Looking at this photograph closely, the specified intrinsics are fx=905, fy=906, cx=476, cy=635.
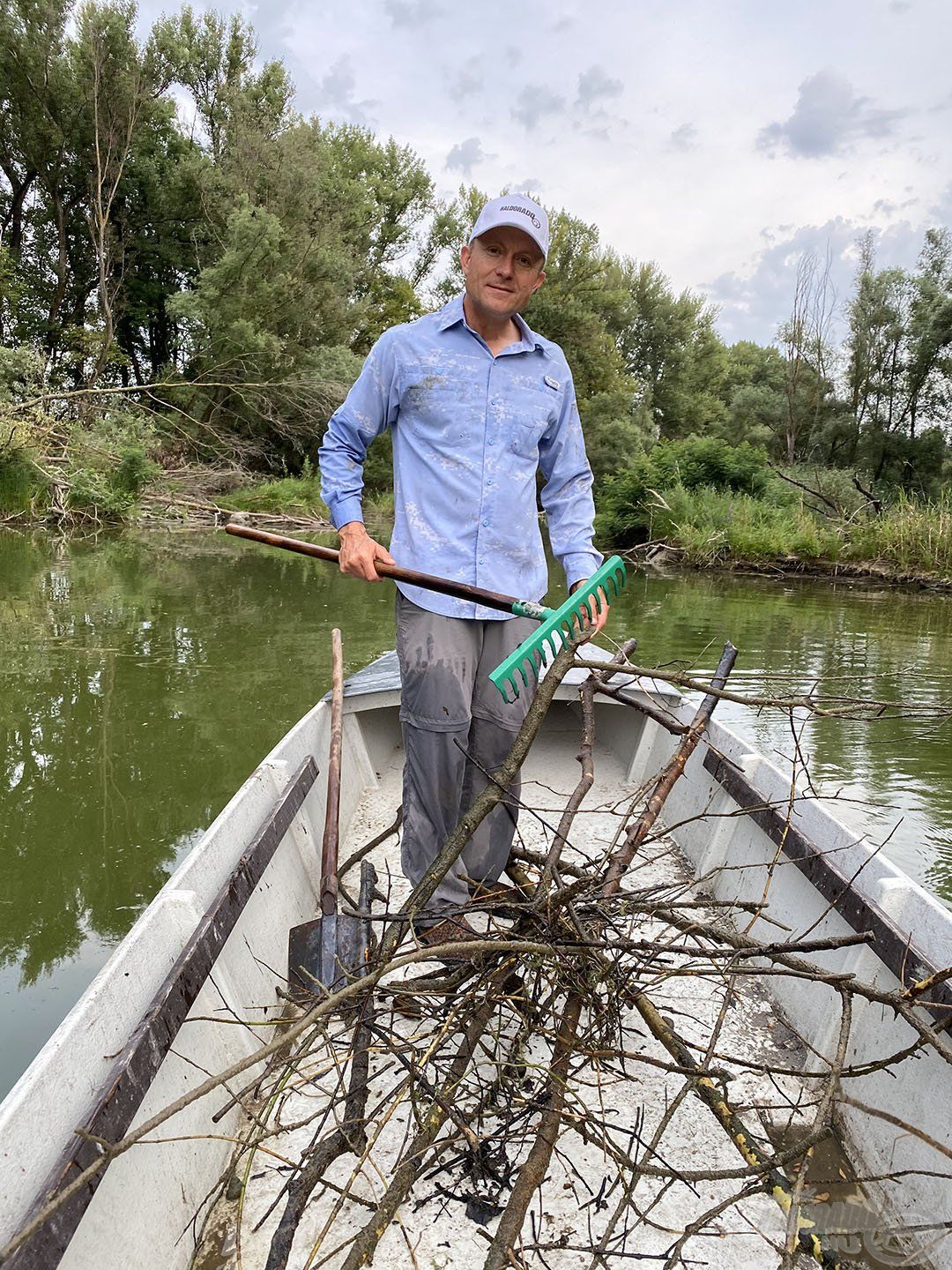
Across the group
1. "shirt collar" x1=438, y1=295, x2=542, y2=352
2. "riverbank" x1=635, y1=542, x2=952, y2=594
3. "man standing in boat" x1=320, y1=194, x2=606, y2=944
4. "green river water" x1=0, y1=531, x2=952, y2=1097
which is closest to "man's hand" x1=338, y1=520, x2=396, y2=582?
"man standing in boat" x1=320, y1=194, x2=606, y2=944

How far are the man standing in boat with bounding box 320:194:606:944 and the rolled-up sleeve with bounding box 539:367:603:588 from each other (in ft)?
0.42

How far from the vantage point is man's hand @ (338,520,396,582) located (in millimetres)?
2176

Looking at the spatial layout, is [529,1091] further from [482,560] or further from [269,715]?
[269,715]

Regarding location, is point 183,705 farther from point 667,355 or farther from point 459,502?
point 667,355

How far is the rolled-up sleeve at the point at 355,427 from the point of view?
2.33 metres

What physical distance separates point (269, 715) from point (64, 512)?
11.2 meters

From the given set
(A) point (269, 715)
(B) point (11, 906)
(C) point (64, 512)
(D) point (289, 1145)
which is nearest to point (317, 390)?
(C) point (64, 512)

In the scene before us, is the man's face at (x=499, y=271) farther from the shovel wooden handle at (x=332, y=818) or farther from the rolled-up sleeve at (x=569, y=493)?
the shovel wooden handle at (x=332, y=818)

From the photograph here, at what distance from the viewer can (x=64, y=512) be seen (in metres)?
15.0

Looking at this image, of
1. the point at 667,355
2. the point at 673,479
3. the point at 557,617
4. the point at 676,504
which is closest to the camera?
the point at 557,617

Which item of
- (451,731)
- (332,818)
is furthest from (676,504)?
(451,731)

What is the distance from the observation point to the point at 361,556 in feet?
7.14

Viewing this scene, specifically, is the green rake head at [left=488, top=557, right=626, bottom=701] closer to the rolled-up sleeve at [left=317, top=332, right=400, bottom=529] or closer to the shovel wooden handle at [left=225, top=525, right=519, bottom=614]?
the shovel wooden handle at [left=225, top=525, right=519, bottom=614]

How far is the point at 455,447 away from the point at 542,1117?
1.50 meters
